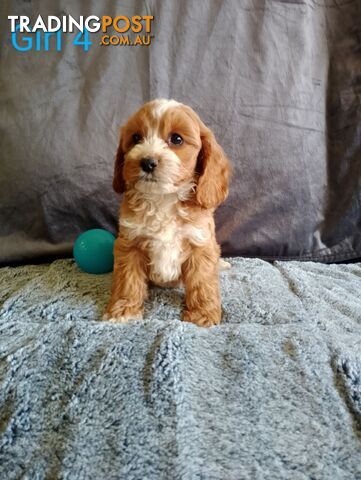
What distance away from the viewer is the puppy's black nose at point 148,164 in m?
1.40

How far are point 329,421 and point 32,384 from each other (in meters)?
0.79

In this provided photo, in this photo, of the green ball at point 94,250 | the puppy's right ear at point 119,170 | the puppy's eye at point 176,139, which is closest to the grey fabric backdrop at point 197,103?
the green ball at point 94,250

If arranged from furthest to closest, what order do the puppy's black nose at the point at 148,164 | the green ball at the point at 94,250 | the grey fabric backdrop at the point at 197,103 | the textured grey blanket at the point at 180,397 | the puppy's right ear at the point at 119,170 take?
1. the grey fabric backdrop at the point at 197,103
2. the green ball at the point at 94,250
3. the puppy's right ear at the point at 119,170
4. the puppy's black nose at the point at 148,164
5. the textured grey blanket at the point at 180,397

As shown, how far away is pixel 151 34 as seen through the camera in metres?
2.05

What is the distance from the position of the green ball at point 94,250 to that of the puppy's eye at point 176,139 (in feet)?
2.08

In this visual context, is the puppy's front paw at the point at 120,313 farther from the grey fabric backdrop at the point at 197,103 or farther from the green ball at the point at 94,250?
the grey fabric backdrop at the point at 197,103

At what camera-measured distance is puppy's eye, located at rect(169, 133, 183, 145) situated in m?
1.51

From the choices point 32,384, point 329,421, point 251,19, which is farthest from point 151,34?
point 329,421

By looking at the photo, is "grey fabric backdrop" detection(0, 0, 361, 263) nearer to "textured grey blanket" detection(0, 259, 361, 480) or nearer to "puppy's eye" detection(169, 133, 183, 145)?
"puppy's eye" detection(169, 133, 183, 145)

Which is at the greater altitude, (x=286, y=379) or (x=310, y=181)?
(x=310, y=181)

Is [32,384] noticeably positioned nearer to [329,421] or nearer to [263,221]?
[329,421]

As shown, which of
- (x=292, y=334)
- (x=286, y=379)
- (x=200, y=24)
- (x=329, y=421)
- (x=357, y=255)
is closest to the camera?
(x=329, y=421)

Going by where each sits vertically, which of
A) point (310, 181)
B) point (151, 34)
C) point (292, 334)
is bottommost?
point (292, 334)

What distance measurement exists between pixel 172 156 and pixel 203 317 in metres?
0.63
